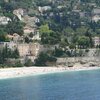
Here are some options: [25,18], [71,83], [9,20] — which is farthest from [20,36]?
[71,83]

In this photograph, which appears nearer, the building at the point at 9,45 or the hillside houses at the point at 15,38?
the building at the point at 9,45

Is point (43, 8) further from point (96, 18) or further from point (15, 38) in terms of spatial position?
point (15, 38)

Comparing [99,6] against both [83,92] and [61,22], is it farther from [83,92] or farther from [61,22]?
[83,92]

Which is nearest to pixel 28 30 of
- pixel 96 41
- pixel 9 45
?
pixel 96 41

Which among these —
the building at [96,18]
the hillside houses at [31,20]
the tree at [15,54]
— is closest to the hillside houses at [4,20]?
the hillside houses at [31,20]

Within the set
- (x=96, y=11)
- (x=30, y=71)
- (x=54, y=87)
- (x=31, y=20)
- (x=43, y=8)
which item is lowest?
(x=30, y=71)

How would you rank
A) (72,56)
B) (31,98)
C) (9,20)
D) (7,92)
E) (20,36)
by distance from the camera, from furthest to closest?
(9,20), (20,36), (72,56), (7,92), (31,98)

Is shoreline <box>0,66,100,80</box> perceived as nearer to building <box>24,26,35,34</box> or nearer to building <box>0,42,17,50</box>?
building <box>0,42,17,50</box>

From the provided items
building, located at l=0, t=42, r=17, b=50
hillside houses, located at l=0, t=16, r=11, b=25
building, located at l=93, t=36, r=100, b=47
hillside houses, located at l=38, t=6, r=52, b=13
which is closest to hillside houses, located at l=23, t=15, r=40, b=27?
hillside houses, located at l=0, t=16, r=11, b=25

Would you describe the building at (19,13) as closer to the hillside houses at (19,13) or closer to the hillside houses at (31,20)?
the hillside houses at (19,13)
